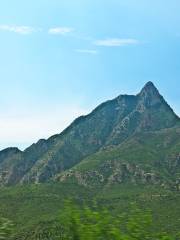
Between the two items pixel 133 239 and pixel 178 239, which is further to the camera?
pixel 178 239

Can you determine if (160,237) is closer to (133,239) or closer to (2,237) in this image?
(133,239)

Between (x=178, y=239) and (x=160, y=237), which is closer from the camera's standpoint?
(x=160, y=237)

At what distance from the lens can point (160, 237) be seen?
757 inches

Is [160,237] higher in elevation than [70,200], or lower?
lower

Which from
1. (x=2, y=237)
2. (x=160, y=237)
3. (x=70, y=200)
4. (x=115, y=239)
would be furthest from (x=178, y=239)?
(x=2, y=237)

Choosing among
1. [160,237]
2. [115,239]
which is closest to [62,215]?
[115,239]

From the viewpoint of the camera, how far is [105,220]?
19.3 metres

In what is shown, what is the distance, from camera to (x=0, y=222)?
1970cm

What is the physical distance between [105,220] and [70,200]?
54.1 inches

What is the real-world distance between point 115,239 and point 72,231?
159cm

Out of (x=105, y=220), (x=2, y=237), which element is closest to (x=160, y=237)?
(x=105, y=220)

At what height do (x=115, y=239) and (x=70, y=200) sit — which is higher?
(x=70, y=200)

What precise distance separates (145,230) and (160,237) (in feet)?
1.84

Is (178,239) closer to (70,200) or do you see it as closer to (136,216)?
(136,216)
